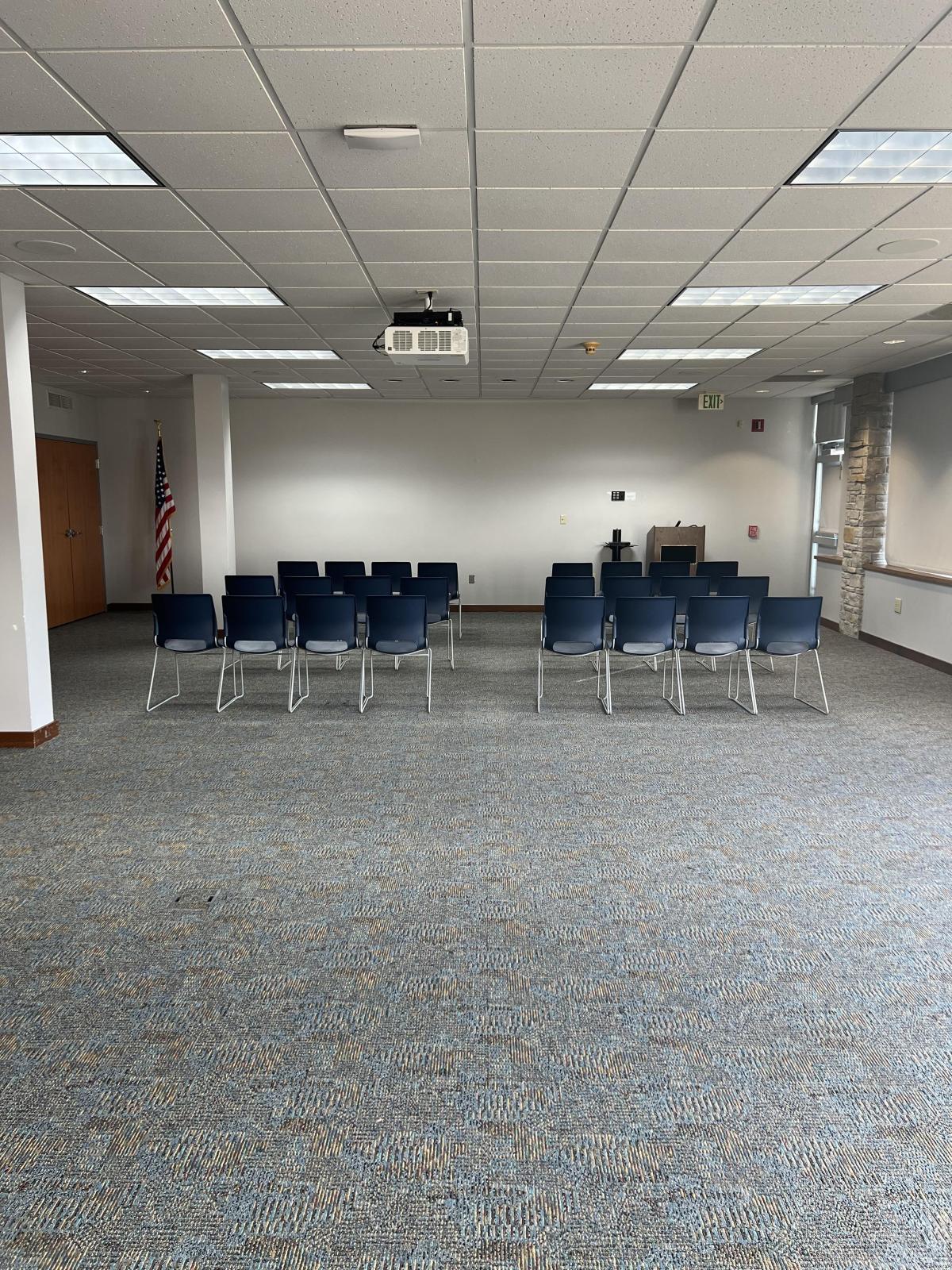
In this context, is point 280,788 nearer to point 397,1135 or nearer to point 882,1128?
point 397,1135

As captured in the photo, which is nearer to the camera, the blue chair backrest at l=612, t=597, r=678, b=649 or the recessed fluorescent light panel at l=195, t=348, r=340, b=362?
the blue chair backrest at l=612, t=597, r=678, b=649

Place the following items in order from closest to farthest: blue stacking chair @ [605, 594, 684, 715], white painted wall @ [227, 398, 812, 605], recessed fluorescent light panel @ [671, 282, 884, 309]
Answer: recessed fluorescent light panel @ [671, 282, 884, 309] < blue stacking chair @ [605, 594, 684, 715] < white painted wall @ [227, 398, 812, 605]

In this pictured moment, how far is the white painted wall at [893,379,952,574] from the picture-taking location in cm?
900

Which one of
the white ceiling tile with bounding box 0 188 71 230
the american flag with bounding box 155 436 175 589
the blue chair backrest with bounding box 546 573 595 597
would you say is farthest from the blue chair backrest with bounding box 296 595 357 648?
the american flag with bounding box 155 436 175 589

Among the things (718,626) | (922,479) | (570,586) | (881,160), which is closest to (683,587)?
(570,586)

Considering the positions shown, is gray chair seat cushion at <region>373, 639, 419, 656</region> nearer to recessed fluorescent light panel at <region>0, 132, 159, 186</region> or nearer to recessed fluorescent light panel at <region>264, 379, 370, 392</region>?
recessed fluorescent light panel at <region>0, 132, 159, 186</region>

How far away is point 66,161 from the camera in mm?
3861

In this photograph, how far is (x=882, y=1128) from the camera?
7.47ft

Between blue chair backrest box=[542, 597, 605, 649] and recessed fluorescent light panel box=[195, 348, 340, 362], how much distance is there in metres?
3.90

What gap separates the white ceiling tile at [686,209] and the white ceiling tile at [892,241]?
0.90m

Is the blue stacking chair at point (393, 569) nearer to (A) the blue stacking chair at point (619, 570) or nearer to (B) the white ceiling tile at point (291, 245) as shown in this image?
(A) the blue stacking chair at point (619, 570)

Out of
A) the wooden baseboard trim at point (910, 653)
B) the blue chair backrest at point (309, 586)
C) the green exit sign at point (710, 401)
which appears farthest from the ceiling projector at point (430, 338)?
the green exit sign at point (710, 401)

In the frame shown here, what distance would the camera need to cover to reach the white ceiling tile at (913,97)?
9.78ft

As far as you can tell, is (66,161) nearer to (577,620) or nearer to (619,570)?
(577,620)
